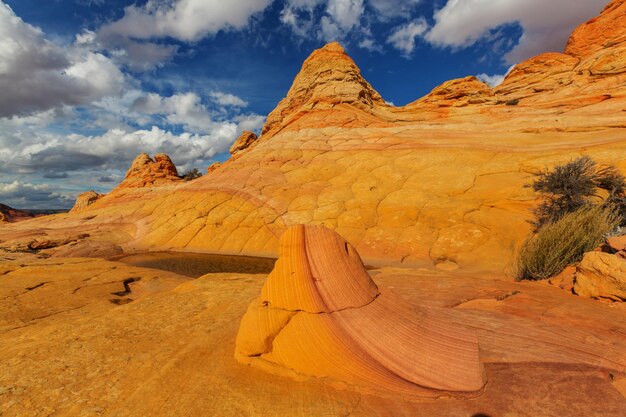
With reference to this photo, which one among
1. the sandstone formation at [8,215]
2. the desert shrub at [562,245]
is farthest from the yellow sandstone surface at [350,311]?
the sandstone formation at [8,215]

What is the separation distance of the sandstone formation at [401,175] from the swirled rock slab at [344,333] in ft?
25.1

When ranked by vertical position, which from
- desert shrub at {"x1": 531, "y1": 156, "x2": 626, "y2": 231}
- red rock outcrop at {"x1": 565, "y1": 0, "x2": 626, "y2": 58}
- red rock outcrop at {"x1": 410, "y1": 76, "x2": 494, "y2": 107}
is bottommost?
desert shrub at {"x1": 531, "y1": 156, "x2": 626, "y2": 231}

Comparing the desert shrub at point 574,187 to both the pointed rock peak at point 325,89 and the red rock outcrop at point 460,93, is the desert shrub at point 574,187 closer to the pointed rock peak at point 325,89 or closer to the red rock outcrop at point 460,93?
the red rock outcrop at point 460,93

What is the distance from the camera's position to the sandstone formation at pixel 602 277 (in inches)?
193

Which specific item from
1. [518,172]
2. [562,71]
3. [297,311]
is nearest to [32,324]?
[297,311]

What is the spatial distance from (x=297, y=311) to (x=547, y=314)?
13.1 feet

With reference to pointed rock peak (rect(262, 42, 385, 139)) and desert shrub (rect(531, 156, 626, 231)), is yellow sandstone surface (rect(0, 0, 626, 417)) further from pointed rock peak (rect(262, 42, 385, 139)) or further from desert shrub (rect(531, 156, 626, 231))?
pointed rock peak (rect(262, 42, 385, 139))

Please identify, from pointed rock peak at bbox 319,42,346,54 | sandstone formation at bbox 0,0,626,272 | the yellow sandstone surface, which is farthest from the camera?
pointed rock peak at bbox 319,42,346,54

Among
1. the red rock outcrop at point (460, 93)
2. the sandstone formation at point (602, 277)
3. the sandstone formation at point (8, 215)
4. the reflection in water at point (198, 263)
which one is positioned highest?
the red rock outcrop at point (460, 93)

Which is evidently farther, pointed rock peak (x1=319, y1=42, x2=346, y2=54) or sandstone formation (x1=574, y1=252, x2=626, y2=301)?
pointed rock peak (x1=319, y1=42, x2=346, y2=54)

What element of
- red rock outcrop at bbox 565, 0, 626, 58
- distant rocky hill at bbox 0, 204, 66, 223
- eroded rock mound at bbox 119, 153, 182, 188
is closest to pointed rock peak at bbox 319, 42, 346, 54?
eroded rock mound at bbox 119, 153, 182, 188

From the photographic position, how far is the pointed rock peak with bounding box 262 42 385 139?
2744 centimetres

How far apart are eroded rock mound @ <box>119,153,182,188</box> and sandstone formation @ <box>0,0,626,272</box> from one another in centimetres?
905

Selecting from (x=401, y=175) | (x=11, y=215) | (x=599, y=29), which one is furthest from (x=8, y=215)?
(x=599, y=29)
